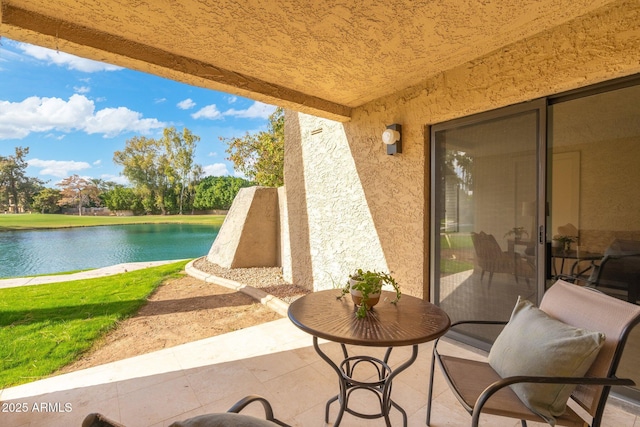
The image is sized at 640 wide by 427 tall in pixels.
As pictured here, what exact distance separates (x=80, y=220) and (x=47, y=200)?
232cm

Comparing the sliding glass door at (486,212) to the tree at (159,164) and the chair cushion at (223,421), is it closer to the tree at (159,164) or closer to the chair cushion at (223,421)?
the chair cushion at (223,421)

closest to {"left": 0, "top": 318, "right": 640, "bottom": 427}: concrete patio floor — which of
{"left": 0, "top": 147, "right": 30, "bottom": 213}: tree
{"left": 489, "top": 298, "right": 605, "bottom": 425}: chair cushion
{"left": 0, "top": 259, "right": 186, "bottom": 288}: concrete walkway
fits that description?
{"left": 489, "top": 298, "right": 605, "bottom": 425}: chair cushion

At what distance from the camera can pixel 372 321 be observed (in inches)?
71.6

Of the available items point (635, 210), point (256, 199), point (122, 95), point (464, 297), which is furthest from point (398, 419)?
point (122, 95)

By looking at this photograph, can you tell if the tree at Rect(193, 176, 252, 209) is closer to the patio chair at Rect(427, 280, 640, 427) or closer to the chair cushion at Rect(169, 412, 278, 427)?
the patio chair at Rect(427, 280, 640, 427)

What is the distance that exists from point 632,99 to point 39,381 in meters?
5.46

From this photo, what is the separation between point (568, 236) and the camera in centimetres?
245

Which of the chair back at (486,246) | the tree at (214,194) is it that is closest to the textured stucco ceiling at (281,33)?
the chair back at (486,246)

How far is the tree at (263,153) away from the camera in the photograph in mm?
10172

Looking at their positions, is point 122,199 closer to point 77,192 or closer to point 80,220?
point 77,192

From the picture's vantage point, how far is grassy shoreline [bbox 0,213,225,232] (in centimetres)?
1714

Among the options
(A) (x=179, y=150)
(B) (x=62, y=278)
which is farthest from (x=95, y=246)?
(B) (x=62, y=278)

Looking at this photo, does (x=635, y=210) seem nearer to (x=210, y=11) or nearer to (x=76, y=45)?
(x=210, y=11)

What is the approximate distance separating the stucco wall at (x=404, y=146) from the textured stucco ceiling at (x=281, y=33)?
157 mm
